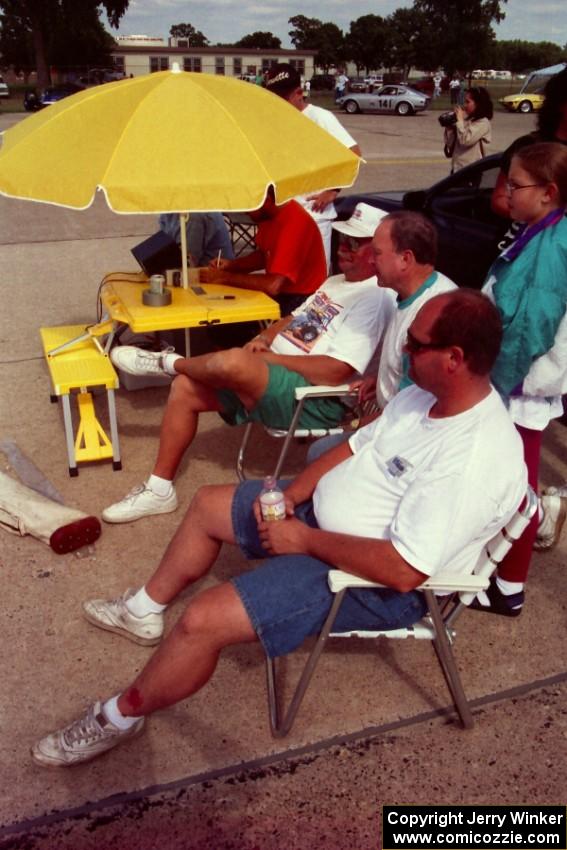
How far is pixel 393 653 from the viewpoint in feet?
9.26

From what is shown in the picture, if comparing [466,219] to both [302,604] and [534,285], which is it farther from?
[302,604]

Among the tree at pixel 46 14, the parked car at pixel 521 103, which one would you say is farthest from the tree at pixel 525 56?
the parked car at pixel 521 103

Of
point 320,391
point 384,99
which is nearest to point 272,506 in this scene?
point 320,391

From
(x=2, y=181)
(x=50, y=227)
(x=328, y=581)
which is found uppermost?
(x=2, y=181)

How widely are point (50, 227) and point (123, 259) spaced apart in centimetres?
206

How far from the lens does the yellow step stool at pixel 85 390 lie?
155 inches

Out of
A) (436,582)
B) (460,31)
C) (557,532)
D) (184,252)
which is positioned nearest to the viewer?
(436,582)

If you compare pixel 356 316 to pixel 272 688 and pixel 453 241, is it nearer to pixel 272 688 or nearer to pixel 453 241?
pixel 272 688

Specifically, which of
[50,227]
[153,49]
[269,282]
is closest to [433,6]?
[153,49]

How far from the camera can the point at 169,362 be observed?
3725 mm

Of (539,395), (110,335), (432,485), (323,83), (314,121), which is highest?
(314,121)

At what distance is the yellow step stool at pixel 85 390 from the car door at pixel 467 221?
287cm

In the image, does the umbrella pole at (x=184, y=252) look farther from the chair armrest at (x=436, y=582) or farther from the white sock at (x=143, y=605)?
the chair armrest at (x=436, y=582)

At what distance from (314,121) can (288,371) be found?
2395 mm
